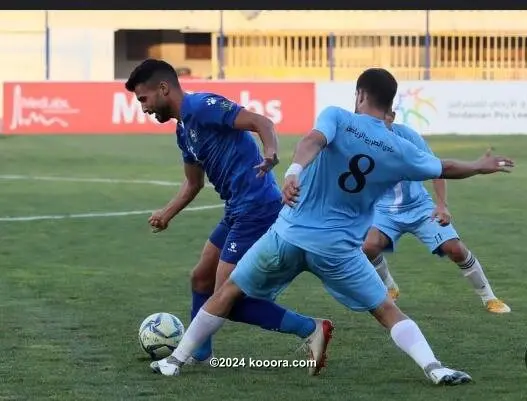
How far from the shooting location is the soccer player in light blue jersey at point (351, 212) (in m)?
6.65

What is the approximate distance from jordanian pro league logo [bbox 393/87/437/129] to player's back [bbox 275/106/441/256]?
26.6m

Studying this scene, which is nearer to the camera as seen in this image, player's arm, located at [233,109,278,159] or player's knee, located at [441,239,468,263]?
player's arm, located at [233,109,278,159]

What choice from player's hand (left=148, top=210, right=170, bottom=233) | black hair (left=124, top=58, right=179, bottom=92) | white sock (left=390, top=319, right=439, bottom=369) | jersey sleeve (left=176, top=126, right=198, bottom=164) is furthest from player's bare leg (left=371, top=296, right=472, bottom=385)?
black hair (left=124, top=58, right=179, bottom=92)

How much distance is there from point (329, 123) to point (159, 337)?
1.86 meters

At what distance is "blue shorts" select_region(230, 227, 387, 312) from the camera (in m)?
6.80

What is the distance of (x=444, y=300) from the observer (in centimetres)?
998

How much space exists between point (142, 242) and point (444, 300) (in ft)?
15.0

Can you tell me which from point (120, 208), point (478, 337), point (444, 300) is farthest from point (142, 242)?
point (478, 337)

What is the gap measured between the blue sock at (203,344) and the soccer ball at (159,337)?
0.55 ft

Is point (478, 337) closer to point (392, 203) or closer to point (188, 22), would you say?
point (392, 203)

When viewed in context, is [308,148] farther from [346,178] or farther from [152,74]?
[152,74]

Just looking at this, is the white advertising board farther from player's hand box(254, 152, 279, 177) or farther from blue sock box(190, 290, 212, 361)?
player's hand box(254, 152, 279, 177)

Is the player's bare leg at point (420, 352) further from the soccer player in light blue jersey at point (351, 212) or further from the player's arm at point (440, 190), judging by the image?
the player's arm at point (440, 190)

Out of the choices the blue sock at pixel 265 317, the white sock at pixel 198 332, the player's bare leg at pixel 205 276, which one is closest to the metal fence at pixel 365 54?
the player's bare leg at pixel 205 276
